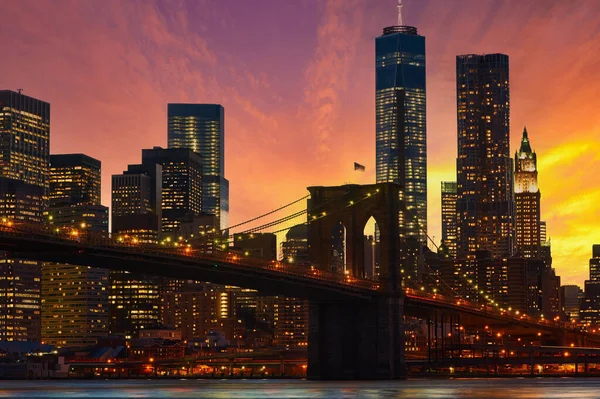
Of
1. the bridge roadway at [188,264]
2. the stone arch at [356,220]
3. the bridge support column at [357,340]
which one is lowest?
the bridge support column at [357,340]

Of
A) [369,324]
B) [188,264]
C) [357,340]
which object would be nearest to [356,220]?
[369,324]

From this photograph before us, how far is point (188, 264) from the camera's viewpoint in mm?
93312

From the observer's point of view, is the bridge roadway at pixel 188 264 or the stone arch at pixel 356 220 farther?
the stone arch at pixel 356 220

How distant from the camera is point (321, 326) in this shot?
109 m

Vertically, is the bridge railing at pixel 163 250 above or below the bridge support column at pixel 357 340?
above

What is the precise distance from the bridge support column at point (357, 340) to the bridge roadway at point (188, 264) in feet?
6.39

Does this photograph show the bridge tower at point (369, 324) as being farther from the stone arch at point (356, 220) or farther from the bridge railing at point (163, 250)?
the bridge railing at point (163, 250)

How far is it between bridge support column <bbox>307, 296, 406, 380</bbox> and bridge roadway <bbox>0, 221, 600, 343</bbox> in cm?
195

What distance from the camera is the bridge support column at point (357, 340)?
106000mm

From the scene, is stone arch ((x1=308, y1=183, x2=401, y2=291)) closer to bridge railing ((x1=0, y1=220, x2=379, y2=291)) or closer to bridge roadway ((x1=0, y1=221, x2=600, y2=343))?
bridge railing ((x1=0, y1=220, x2=379, y2=291))

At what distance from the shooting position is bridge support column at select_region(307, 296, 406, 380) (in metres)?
106


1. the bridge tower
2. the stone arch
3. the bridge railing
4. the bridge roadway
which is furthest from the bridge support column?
the stone arch

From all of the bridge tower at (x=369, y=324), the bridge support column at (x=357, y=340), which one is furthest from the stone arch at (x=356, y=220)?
the bridge support column at (x=357, y=340)

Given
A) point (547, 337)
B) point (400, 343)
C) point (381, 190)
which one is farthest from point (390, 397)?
point (547, 337)
